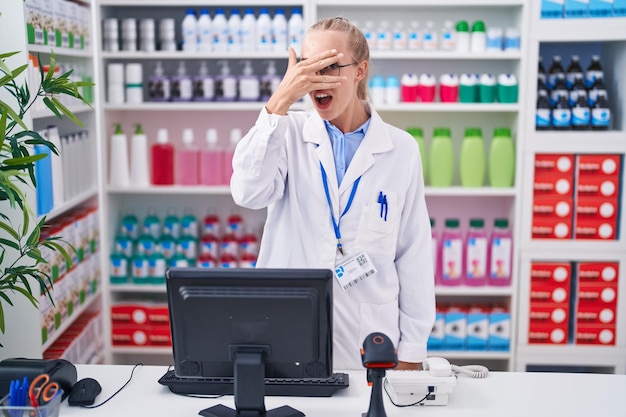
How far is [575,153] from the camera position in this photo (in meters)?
3.79

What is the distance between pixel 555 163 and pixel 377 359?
2538 mm

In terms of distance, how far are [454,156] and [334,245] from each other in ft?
6.78

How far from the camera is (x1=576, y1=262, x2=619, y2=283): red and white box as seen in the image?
3832 mm

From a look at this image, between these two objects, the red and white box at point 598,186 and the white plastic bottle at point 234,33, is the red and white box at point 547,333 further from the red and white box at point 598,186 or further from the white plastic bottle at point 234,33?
the white plastic bottle at point 234,33

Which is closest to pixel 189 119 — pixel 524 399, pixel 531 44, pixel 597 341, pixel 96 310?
pixel 96 310

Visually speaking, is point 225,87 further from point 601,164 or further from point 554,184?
point 601,164

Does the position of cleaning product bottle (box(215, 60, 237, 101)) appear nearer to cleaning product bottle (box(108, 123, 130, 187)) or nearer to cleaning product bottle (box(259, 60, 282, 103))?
cleaning product bottle (box(259, 60, 282, 103))

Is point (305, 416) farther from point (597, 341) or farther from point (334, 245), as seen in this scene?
point (597, 341)

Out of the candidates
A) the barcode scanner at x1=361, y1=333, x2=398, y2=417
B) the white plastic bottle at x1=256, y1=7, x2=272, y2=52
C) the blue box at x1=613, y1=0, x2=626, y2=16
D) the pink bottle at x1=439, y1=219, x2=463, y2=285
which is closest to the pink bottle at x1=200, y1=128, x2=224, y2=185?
the white plastic bottle at x1=256, y1=7, x2=272, y2=52

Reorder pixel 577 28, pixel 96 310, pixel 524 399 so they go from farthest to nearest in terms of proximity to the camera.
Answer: pixel 96 310 < pixel 577 28 < pixel 524 399

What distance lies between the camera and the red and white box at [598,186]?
12.4 feet

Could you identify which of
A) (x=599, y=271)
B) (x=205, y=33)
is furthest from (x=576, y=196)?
(x=205, y=33)

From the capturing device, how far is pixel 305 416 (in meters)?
1.78

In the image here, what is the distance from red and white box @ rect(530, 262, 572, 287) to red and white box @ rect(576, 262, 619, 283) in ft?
0.19
